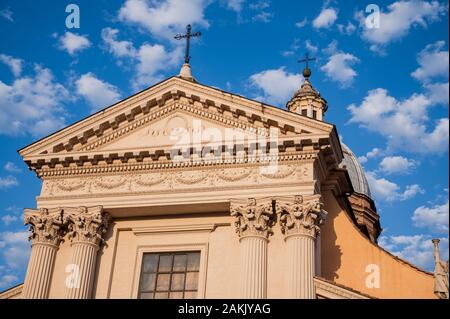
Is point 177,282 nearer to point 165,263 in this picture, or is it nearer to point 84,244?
point 165,263

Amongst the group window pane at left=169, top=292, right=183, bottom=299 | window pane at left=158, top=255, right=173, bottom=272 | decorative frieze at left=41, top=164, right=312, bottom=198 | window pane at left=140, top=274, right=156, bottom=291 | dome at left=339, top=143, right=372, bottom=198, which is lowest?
window pane at left=169, top=292, right=183, bottom=299

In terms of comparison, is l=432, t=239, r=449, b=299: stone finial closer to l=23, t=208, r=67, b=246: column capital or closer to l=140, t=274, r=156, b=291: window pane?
l=140, t=274, r=156, b=291: window pane

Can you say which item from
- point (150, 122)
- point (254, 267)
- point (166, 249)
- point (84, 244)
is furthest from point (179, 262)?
point (150, 122)

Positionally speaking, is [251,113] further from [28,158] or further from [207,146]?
[28,158]

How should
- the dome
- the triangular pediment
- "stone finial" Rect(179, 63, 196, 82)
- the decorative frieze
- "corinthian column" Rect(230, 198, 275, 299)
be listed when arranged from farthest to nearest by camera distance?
the dome
"stone finial" Rect(179, 63, 196, 82)
the triangular pediment
the decorative frieze
"corinthian column" Rect(230, 198, 275, 299)

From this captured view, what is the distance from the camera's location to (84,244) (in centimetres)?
2106

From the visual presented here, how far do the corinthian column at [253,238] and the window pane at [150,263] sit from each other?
2.78 m

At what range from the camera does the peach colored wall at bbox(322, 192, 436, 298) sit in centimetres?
2038

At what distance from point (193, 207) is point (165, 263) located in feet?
6.09

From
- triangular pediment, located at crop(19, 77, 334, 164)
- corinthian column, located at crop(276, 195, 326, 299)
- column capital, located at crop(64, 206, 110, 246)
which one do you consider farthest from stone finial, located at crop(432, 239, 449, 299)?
column capital, located at crop(64, 206, 110, 246)

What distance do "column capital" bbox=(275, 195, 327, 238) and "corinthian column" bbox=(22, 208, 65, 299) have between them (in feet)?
22.1

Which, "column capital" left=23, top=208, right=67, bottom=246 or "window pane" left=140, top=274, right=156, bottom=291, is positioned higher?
"column capital" left=23, top=208, right=67, bottom=246

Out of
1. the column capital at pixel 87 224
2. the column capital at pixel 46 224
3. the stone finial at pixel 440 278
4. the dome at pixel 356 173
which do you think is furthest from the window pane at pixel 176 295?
the dome at pixel 356 173

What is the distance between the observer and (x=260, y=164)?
20781mm
